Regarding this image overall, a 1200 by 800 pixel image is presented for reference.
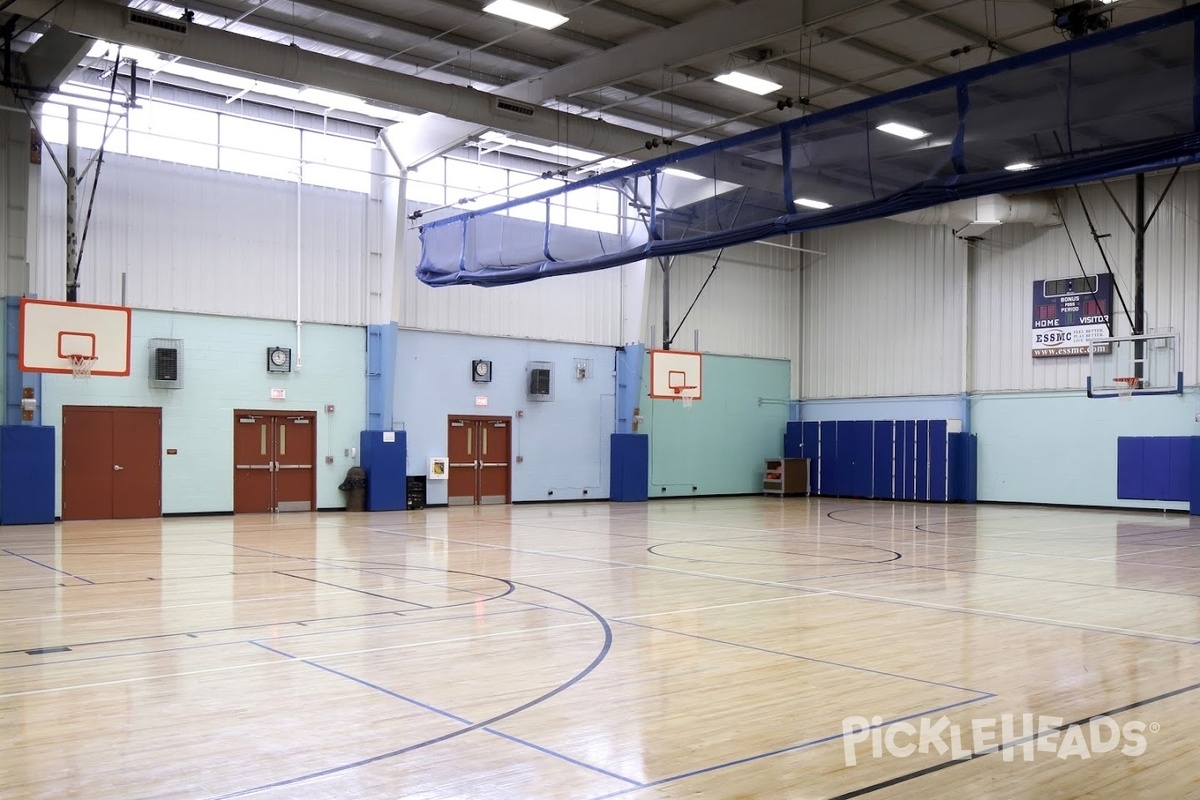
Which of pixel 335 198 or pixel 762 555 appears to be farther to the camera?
pixel 335 198

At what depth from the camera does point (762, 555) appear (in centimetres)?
1530

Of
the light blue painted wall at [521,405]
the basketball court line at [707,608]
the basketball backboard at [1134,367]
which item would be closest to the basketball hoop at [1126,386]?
the basketball backboard at [1134,367]

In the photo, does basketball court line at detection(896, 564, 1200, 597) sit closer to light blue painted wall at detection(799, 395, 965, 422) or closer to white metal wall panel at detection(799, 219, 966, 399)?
light blue painted wall at detection(799, 395, 965, 422)

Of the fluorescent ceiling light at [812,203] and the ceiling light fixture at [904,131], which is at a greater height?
the ceiling light fixture at [904,131]

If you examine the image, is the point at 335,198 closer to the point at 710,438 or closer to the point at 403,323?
the point at 403,323

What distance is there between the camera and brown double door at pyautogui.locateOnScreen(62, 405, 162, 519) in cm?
2105

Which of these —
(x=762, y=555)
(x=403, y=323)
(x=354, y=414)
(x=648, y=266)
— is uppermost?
(x=648, y=266)

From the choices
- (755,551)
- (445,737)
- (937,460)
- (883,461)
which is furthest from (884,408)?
(445,737)

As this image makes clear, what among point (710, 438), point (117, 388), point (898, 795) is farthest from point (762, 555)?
point (710, 438)

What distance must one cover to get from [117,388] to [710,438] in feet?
56.1

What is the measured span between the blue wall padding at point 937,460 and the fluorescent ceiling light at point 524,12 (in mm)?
18724

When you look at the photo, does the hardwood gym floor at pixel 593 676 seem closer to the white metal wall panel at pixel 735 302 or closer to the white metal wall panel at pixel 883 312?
the white metal wall panel at pixel 883 312

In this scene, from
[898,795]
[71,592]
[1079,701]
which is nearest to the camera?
[898,795]

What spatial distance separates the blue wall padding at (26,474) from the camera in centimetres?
1975
